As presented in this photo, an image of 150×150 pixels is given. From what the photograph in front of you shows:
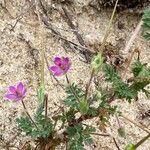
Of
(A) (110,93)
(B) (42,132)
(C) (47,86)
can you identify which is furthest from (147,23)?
(B) (42,132)

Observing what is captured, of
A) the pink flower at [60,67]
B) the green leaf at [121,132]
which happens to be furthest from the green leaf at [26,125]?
the green leaf at [121,132]

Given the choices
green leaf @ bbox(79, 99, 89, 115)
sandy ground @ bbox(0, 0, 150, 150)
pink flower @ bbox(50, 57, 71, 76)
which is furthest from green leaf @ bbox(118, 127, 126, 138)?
pink flower @ bbox(50, 57, 71, 76)

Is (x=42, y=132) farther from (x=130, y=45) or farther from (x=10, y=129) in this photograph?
(x=130, y=45)

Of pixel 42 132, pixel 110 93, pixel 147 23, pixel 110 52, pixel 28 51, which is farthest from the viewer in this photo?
pixel 110 52

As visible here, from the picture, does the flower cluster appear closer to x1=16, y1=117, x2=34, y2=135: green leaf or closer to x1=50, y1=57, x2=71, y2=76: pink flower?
x1=50, y1=57, x2=71, y2=76: pink flower

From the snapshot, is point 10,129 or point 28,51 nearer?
point 10,129
